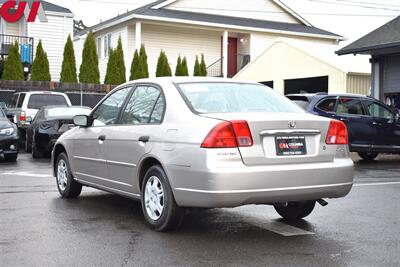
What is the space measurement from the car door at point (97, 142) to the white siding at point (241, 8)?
86.9 ft

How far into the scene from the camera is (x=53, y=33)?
3152 cm

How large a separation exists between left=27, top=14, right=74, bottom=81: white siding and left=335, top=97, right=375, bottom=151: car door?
20291 mm

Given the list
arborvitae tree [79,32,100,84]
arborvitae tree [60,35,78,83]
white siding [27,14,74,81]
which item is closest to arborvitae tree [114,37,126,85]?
arborvitae tree [79,32,100,84]

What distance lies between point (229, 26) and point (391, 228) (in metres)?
26.7

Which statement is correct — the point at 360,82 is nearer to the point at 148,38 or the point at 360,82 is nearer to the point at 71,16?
the point at 148,38

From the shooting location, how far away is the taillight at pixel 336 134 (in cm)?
601

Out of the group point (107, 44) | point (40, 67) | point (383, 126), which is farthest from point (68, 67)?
point (383, 126)

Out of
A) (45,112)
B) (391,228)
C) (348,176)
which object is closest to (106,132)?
(348,176)

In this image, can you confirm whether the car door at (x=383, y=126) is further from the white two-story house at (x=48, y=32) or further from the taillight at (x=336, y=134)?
the white two-story house at (x=48, y=32)

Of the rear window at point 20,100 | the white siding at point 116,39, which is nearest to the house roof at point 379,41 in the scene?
the rear window at point 20,100

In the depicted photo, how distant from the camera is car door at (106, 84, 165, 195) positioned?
6.23m

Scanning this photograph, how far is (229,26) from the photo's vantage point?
105ft

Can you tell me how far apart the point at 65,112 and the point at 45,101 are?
10.2 ft

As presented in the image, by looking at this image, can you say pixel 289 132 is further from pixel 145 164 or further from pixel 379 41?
pixel 379 41
